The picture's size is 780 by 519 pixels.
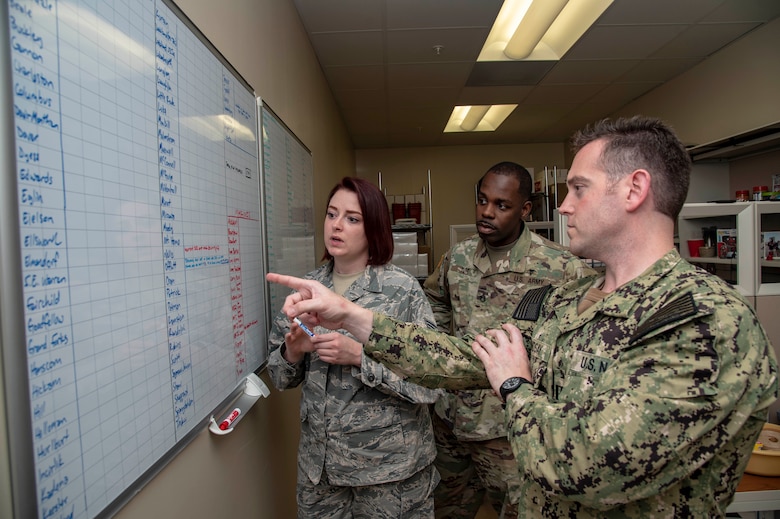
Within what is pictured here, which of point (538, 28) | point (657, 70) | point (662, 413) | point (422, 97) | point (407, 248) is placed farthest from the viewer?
point (422, 97)

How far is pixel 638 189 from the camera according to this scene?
0.83 meters

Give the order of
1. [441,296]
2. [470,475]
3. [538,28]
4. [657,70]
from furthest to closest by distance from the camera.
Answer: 1. [657,70]
2. [538,28]
3. [441,296]
4. [470,475]

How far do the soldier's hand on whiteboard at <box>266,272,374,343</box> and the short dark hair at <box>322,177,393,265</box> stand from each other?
46 cm

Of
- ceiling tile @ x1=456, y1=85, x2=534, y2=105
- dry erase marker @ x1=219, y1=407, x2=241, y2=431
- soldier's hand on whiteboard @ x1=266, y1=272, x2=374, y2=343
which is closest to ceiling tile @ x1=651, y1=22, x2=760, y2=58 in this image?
ceiling tile @ x1=456, y1=85, x2=534, y2=105

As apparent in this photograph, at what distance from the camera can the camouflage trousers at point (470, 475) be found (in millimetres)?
1751

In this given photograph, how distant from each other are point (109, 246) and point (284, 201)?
3.89 feet

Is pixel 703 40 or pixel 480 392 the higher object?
pixel 703 40

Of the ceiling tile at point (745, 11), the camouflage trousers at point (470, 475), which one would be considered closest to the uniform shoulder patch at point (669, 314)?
the camouflage trousers at point (470, 475)

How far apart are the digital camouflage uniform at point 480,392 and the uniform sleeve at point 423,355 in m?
0.79

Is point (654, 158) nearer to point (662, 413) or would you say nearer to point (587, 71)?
point (662, 413)

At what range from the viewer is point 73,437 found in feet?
1.92

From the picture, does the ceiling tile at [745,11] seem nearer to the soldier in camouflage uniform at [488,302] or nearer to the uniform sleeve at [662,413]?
the soldier in camouflage uniform at [488,302]

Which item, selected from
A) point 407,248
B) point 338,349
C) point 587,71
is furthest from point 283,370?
point 587,71

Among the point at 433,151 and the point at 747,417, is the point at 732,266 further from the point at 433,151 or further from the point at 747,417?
the point at 433,151
